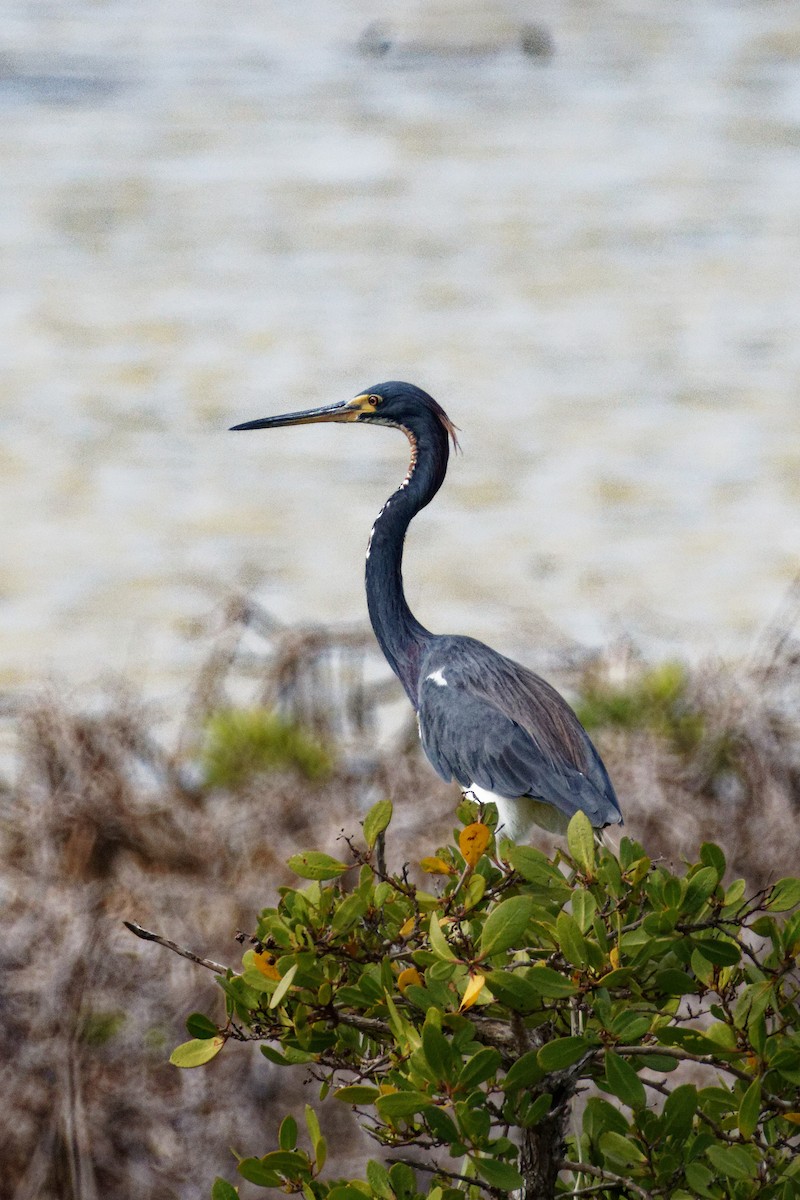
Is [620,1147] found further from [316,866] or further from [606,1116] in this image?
[316,866]

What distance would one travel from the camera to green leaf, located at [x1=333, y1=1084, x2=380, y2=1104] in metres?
1.40

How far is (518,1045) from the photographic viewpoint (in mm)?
1495

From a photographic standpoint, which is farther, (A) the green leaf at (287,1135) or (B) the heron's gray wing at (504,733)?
(B) the heron's gray wing at (504,733)

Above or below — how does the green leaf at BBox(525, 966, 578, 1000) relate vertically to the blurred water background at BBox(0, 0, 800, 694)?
above

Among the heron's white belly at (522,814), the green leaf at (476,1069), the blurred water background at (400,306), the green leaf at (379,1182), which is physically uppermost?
the green leaf at (476,1069)

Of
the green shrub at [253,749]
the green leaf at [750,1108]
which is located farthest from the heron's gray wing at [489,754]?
the green leaf at [750,1108]

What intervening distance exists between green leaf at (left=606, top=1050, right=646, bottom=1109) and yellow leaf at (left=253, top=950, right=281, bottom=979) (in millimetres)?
259

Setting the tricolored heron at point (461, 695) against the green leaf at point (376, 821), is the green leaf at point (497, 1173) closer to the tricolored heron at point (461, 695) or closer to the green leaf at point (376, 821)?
the green leaf at point (376, 821)

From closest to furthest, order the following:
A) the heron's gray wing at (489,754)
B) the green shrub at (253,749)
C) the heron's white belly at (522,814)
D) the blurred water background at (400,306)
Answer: the heron's gray wing at (489,754), the heron's white belly at (522,814), the green shrub at (253,749), the blurred water background at (400,306)

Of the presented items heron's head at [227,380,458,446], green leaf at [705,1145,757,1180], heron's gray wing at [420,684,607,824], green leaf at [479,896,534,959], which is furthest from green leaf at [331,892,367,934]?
heron's head at [227,380,458,446]

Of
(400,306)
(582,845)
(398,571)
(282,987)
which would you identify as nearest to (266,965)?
(282,987)

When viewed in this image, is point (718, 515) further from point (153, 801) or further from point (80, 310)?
point (153, 801)

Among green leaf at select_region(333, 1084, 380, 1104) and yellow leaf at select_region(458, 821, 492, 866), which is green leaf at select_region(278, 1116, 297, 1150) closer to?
green leaf at select_region(333, 1084, 380, 1104)

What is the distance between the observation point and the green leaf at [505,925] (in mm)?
1379
